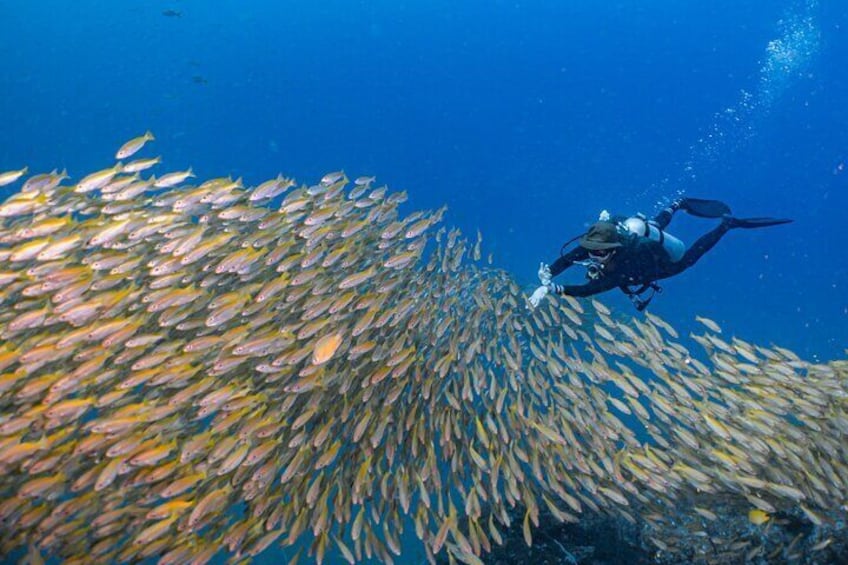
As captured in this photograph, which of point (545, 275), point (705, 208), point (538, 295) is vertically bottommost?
point (538, 295)

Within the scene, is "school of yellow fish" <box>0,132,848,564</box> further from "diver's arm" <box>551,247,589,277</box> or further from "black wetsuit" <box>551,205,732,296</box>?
"diver's arm" <box>551,247,589,277</box>

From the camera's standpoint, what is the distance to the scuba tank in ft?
24.8

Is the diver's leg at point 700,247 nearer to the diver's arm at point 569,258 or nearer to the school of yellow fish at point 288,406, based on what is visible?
the diver's arm at point 569,258

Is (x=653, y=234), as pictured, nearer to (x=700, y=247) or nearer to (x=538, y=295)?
(x=700, y=247)

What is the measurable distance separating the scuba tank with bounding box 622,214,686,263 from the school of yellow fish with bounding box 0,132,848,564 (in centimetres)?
142

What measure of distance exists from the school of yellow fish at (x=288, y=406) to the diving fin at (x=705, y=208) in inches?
139

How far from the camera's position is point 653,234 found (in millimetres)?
7664

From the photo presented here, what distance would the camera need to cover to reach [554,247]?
30141mm

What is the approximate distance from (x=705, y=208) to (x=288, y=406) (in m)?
8.05

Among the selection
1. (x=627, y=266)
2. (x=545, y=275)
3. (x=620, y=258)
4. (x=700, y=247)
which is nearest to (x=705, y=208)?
(x=700, y=247)

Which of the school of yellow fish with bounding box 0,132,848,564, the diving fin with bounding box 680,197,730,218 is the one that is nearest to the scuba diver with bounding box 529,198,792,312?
the school of yellow fish with bounding box 0,132,848,564

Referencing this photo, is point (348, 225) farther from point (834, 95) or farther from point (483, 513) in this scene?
point (834, 95)

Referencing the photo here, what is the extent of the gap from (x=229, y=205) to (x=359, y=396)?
2810 millimetres

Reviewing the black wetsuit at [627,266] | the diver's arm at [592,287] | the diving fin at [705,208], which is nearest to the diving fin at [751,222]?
the diving fin at [705,208]
